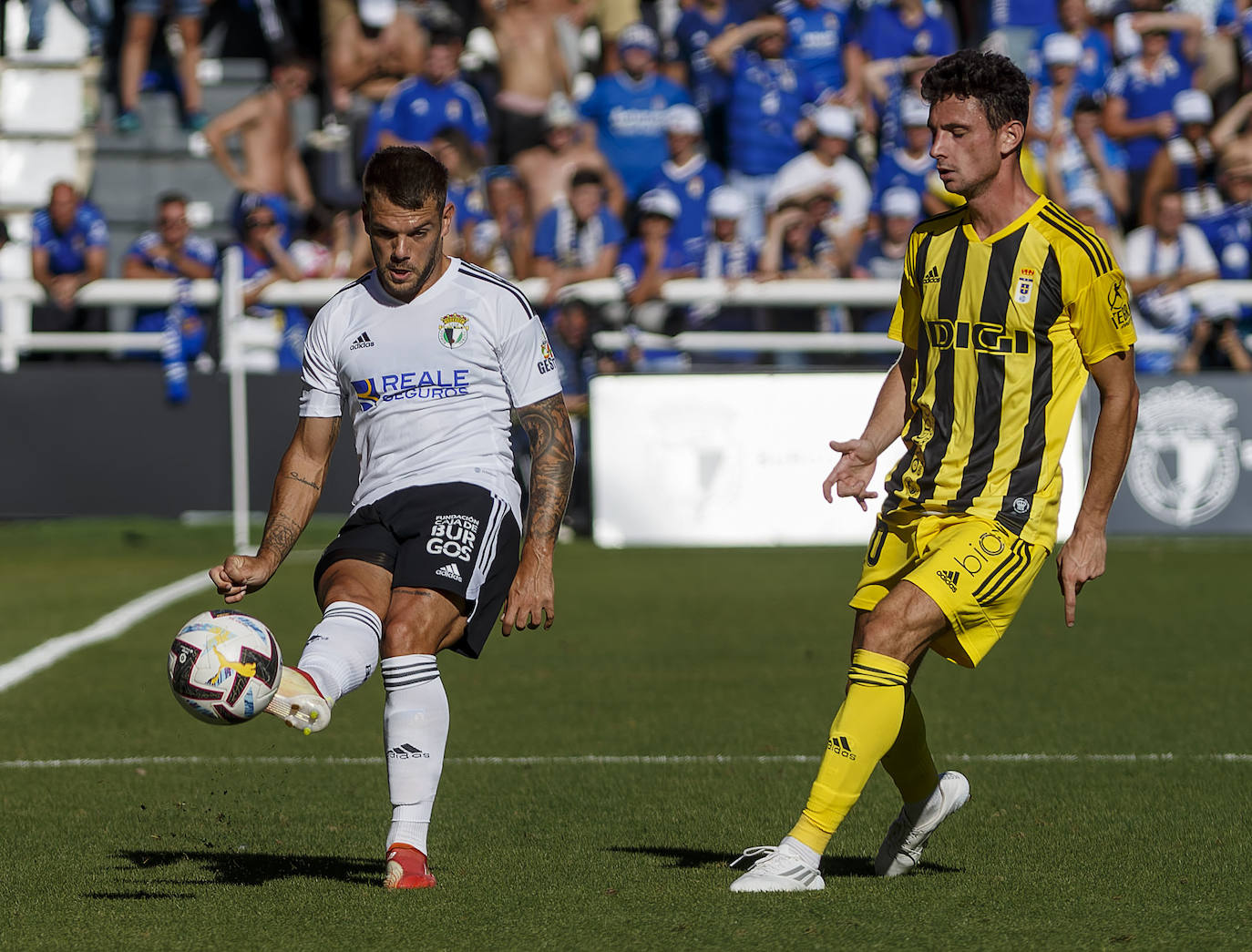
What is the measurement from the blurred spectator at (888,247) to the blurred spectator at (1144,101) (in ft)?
7.65

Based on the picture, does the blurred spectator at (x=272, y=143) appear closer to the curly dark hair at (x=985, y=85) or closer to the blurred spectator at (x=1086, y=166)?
the blurred spectator at (x=1086, y=166)

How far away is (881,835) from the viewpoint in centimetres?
585

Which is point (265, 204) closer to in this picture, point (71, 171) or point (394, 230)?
point (71, 171)

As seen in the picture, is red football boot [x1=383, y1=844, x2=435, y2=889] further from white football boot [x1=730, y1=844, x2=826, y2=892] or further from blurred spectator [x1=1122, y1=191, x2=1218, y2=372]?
blurred spectator [x1=1122, y1=191, x2=1218, y2=372]

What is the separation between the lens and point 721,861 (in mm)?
5398

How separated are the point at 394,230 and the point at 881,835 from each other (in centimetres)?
235

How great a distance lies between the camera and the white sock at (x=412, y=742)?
5066 mm

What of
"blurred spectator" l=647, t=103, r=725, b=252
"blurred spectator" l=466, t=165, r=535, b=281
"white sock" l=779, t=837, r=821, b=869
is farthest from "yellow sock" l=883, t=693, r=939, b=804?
"blurred spectator" l=647, t=103, r=725, b=252

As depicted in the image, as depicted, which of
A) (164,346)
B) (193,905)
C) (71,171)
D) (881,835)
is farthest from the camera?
(71,171)

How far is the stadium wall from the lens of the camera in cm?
1439

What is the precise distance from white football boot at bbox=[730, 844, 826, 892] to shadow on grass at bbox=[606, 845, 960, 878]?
304 millimetres

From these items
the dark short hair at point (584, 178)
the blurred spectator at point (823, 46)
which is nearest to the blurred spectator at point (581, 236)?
the dark short hair at point (584, 178)

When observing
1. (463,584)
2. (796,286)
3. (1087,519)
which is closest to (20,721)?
(463,584)

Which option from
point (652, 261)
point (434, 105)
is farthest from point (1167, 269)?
point (434, 105)
